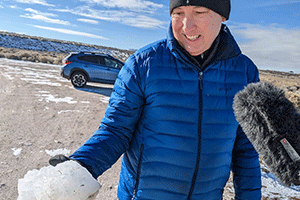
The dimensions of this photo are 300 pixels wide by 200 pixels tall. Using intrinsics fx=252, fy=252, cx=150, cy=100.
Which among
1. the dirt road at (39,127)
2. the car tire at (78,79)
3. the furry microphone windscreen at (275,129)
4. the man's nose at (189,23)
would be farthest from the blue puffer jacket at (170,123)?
the car tire at (78,79)

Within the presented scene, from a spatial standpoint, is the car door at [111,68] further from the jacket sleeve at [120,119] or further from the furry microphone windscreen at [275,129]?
the furry microphone windscreen at [275,129]

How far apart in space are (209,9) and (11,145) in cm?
445

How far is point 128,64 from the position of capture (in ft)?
4.65

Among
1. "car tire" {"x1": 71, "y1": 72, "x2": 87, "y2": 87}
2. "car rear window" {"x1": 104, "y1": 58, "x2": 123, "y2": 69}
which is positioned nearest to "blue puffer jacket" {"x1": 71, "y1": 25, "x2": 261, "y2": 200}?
"car tire" {"x1": 71, "y1": 72, "x2": 87, "y2": 87}

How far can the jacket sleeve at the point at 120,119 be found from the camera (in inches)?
48.6

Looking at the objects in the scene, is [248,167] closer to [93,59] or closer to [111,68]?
[111,68]

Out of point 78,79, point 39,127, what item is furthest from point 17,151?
point 78,79

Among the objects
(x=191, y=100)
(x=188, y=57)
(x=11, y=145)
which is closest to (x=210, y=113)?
(x=191, y=100)

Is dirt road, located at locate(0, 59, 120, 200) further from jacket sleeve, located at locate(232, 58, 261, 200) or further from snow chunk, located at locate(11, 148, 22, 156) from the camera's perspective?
jacket sleeve, located at locate(232, 58, 261, 200)

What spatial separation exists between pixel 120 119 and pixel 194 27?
2.09ft

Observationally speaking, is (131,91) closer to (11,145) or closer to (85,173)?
(85,173)

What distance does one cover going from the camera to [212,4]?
1406mm

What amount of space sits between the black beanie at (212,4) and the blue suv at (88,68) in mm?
10323

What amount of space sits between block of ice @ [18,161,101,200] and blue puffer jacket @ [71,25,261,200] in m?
0.36
